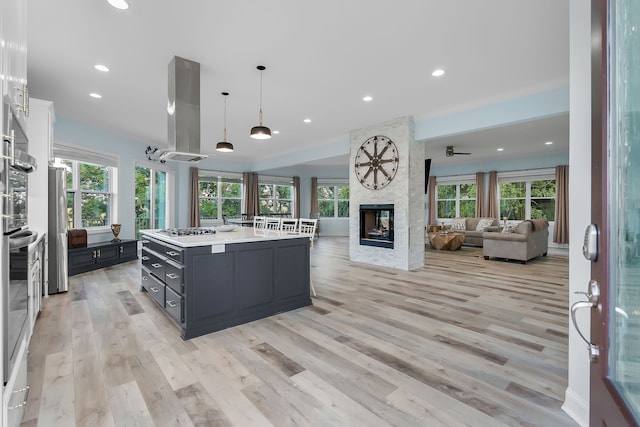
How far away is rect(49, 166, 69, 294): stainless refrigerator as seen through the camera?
3807 millimetres

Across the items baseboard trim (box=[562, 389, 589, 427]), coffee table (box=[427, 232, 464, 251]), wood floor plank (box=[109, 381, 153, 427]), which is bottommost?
wood floor plank (box=[109, 381, 153, 427])

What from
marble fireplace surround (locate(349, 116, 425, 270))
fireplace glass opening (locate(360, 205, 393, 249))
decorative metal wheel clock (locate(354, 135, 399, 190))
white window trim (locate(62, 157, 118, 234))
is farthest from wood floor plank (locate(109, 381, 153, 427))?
white window trim (locate(62, 157, 118, 234))

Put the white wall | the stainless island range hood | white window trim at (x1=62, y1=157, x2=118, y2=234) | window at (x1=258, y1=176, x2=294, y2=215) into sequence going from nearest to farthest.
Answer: the white wall → the stainless island range hood → white window trim at (x1=62, y1=157, x2=118, y2=234) → window at (x1=258, y1=176, x2=294, y2=215)

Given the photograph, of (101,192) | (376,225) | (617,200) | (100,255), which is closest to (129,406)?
(617,200)

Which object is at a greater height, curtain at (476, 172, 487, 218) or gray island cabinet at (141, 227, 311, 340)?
curtain at (476, 172, 487, 218)

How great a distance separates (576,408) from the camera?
1.59m

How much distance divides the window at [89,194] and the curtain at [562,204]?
10.8 meters

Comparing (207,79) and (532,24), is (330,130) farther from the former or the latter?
(532,24)

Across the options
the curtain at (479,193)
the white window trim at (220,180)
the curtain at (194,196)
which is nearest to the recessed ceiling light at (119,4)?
the curtain at (194,196)

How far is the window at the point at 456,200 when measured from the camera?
Result: 392 inches

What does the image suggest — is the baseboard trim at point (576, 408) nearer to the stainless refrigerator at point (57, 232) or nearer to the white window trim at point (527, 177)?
the stainless refrigerator at point (57, 232)

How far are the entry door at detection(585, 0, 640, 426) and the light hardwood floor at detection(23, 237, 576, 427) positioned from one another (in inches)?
43.3

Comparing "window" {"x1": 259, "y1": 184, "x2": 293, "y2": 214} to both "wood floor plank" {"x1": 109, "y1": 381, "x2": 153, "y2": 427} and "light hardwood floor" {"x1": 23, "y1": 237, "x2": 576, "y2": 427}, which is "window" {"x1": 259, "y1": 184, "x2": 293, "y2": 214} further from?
"wood floor plank" {"x1": 109, "y1": 381, "x2": 153, "y2": 427}

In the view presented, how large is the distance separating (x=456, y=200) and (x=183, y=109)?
30.6ft
